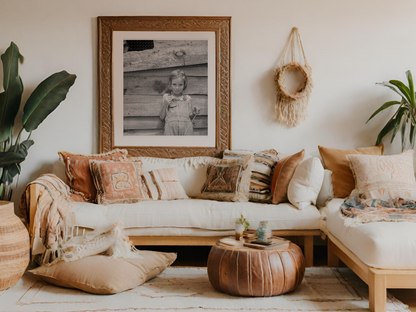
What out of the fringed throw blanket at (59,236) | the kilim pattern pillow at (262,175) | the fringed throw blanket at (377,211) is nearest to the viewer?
the fringed throw blanket at (377,211)

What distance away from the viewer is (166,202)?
10.5 ft

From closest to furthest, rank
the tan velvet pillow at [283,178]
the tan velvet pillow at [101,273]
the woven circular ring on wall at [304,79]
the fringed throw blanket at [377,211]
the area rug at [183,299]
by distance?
the area rug at [183,299]
the tan velvet pillow at [101,273]
the fringed throw blanket at [377,211]
the tan velvet pillow at [283,178]
the woven circular ring on wall at [304,79]

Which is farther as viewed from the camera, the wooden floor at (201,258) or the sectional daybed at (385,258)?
the wooden floor at (201,258)

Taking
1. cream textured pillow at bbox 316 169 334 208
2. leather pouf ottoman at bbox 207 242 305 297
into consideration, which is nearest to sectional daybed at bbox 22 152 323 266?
cream textured pillow at bbox 316 169 334 208

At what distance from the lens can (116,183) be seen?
10.8 feet

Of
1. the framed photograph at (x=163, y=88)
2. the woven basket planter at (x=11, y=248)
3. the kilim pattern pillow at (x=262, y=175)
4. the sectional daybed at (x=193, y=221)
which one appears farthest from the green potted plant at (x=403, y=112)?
the woven basket planter at (x=11, y=248)

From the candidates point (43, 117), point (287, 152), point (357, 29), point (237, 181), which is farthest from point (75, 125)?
point (357, 29)

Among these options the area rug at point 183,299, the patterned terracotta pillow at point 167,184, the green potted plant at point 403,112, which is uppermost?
the green potted plant at point 403,112

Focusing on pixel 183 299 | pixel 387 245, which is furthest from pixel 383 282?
pixel 183 299

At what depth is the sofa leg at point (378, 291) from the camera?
204 centimetres

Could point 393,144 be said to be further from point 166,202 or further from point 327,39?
point 166,202

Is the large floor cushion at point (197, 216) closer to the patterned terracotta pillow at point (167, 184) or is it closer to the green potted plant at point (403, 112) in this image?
the patterned terracotta pillow at point (167, 184)

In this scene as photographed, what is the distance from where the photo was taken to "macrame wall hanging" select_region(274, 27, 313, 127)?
12.3 ft

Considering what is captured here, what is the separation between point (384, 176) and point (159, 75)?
7.33 ft
